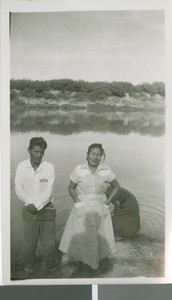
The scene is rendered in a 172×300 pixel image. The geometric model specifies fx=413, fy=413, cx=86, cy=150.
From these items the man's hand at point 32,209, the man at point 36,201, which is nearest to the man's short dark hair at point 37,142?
the man at point 36,201

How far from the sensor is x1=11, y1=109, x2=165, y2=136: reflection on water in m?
0.78

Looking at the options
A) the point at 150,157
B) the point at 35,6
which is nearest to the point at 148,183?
the point at 150,157

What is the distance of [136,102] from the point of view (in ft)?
2.56

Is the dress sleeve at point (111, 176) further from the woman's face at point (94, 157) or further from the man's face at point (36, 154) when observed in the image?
the man's face at point (36, 154)

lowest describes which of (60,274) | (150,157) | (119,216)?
(60,274)

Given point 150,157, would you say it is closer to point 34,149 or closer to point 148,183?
point 148,183

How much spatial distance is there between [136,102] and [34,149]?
21 cm

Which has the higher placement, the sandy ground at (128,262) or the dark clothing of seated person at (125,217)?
the dark clothing of seated person at (125,217)

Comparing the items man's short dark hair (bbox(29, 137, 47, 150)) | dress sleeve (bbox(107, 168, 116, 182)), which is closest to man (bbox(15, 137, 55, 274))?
man's short dark hair (bbox(29, 137, 47, 150))

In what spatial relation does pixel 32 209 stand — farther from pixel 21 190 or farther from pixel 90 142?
pixel 90 142

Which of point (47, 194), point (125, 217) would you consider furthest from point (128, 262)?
point (47, 194)

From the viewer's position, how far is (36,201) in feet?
2.56

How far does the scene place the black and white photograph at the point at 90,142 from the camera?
78 centimetres

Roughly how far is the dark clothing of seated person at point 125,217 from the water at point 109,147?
0.04 feet
